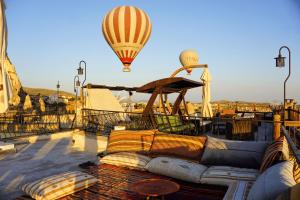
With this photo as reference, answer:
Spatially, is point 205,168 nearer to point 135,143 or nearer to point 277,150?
point 277,150

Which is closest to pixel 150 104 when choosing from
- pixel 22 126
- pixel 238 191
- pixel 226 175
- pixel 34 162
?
pixel 34 162

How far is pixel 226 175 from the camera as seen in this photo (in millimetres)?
4215

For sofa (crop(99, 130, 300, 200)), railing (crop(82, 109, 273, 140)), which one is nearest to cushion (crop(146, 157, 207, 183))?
sofa (crop(99, 130, 300, 200))

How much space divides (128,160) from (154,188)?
67.0 inches

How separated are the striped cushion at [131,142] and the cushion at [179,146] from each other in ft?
0.63

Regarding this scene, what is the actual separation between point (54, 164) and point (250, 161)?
4.93m

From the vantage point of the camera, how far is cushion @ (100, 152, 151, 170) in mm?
5137

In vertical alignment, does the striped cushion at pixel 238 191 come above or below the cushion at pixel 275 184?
below

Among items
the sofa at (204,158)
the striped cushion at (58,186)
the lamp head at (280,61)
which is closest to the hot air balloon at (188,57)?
the lamp head at (280,61)

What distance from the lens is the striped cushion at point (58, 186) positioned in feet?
12.1

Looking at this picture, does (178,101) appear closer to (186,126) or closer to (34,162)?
(186,126)

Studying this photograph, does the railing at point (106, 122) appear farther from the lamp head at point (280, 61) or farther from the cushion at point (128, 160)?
the lamp head at point (280, 61)

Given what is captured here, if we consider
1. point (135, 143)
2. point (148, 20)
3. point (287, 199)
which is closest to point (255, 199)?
point (287, 199)

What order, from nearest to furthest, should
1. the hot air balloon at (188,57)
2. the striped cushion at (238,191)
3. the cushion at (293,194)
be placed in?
1. the cushion at (293,194)
2. the striped cushion at (238,191)
3. the hot air balloon at (188,57)
